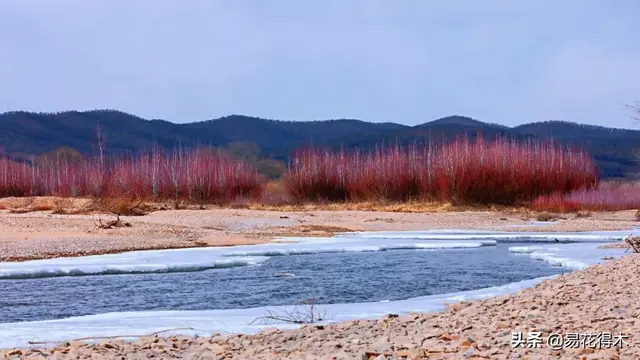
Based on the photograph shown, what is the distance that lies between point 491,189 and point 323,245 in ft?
78.5

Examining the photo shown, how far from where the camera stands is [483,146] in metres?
47.8

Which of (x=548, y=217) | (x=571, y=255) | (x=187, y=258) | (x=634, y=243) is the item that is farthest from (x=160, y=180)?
(x=634, y=243)

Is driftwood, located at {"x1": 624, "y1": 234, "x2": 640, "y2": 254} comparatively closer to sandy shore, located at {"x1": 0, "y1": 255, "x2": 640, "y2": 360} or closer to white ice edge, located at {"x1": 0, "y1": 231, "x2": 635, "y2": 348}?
white ice edge, located at {"x1": 0, "y1": 231, "x2": 635, "y2": 348}

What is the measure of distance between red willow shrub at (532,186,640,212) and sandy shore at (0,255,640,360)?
3285cm

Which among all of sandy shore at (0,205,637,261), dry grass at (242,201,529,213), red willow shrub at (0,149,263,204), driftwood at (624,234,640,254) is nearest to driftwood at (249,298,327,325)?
driftwood at (624,234,640,254)

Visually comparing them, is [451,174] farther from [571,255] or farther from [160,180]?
[571,255]

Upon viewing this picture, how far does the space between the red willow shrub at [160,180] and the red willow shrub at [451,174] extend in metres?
3.35

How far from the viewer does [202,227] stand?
1088 inches

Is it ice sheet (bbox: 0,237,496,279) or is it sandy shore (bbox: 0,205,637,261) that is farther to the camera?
sandy shore (bbox: 0,205,637,261)

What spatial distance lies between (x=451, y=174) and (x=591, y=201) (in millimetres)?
7313

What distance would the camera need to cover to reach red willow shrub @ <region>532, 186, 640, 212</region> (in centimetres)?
4122

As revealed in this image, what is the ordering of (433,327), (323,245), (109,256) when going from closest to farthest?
(433,327) < (109,256) < (323,245)

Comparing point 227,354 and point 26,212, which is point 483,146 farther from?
point 227,354

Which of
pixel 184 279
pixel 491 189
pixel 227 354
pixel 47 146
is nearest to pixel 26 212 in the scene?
pixel 184 279
